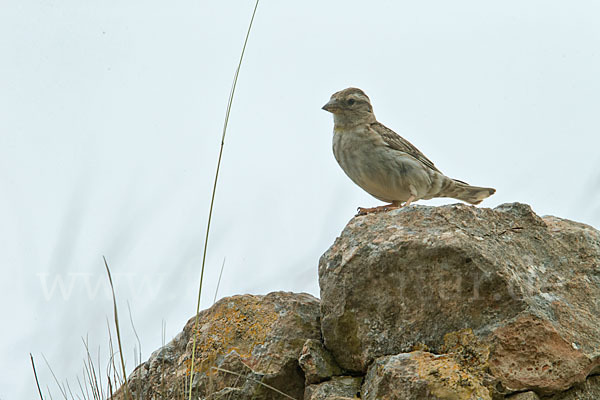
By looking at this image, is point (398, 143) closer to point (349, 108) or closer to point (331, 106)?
point (349, 108)

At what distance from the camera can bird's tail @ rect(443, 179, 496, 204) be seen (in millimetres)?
6293

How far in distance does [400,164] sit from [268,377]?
2.76m

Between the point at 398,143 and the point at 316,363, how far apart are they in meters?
3.09

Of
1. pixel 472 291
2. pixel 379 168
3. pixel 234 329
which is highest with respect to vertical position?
pixel 379 168

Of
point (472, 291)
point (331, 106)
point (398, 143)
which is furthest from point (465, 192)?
point (472, 291)

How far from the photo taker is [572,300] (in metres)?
3.30

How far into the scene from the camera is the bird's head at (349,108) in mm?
A: 6191

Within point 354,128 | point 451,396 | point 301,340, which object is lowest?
point 451,396

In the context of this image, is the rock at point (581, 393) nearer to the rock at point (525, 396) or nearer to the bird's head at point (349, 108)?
the rock at point (525, 396)

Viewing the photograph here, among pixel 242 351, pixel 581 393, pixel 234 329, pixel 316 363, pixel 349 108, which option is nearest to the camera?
pixel 581 393

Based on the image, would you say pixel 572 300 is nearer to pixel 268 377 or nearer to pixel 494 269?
pixel 494 269

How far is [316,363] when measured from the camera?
3385 mm

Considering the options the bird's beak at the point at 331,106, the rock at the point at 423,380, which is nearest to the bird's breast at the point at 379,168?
the bird's beak at the point at 331,106

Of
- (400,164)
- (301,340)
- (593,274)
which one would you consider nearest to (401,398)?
(301,340)
